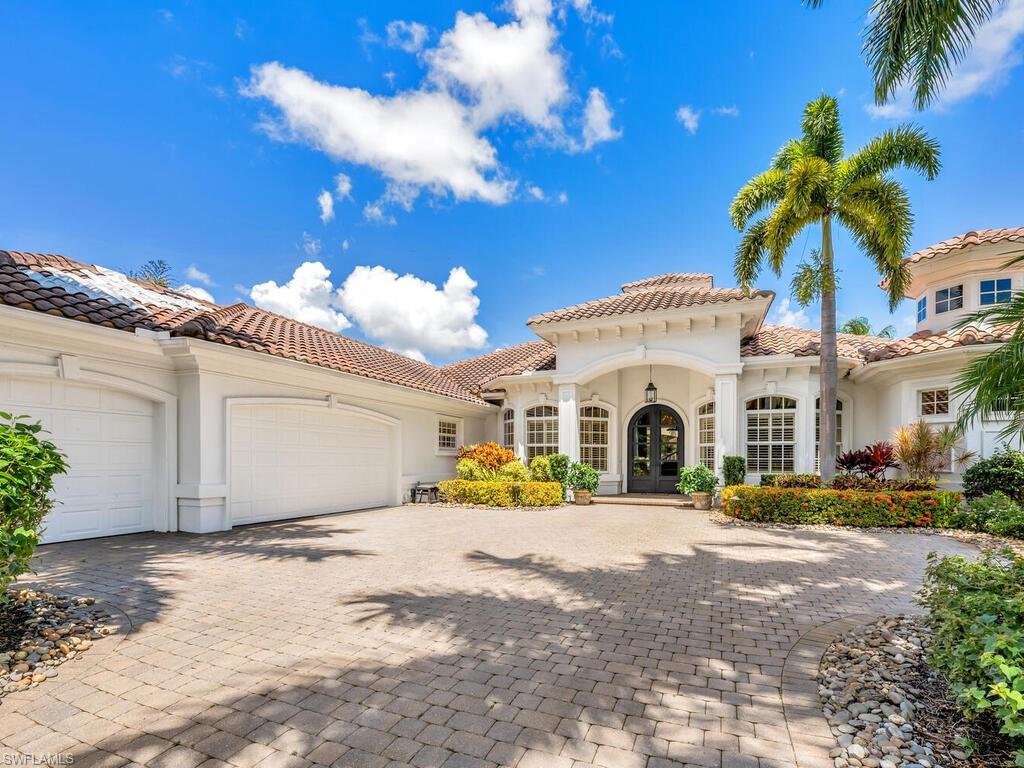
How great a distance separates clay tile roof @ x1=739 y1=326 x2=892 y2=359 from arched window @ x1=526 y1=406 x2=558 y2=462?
650 cm

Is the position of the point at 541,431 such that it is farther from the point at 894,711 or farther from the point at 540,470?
the point at 894,711

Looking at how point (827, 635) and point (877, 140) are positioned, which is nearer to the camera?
point (827, 635)

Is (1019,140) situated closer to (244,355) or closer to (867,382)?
(867,382)

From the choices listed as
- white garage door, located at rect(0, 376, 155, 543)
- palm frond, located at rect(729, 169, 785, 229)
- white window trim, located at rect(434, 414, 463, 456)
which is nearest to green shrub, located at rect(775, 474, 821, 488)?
palm frond, located at rect(729, 169, 785, 229)

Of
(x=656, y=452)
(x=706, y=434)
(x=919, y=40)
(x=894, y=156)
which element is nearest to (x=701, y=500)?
(x=706, y=434)

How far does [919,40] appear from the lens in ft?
21.9

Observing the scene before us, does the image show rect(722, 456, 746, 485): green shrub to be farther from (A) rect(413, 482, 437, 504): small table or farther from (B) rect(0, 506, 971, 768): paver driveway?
(A) rect(413, 482, 437, 504): small table

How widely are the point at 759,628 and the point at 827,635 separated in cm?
57

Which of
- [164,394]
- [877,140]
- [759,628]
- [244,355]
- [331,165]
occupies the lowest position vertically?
[759,628]

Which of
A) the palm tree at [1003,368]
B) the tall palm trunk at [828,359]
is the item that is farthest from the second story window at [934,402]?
the palm tree at [1003,368]

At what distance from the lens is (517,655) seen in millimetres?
4070

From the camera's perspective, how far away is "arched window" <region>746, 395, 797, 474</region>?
14.0 metres

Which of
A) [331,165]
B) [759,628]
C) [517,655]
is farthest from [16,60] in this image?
[759,628]

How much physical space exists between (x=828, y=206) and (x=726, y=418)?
19.5ft
